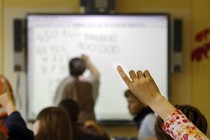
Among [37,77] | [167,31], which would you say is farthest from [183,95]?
[37,77]

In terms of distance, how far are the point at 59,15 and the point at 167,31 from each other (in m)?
1.10

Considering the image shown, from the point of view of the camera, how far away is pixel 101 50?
4.96m

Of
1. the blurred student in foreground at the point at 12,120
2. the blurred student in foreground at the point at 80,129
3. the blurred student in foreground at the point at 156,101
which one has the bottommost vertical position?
the blurred student in foreground at the point at 80,129

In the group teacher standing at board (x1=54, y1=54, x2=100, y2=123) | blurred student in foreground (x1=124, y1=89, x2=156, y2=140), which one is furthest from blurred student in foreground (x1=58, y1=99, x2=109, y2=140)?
teacher standing at board (x1=54, y1=54, x2=100, y2=123)

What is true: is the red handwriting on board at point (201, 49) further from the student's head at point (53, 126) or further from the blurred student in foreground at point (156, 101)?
the blurred student in foreground at point (156, 101)

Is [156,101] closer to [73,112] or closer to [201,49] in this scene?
[73,112]

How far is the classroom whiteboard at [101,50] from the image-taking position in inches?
194

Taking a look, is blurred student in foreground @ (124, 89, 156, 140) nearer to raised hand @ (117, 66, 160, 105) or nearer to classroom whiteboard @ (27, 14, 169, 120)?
classroom whiteboard @ (27, 14, 169, 120)

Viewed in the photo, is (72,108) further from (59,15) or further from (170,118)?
(170,118)

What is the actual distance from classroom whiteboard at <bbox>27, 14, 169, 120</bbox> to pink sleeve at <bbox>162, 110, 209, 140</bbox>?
144 inches

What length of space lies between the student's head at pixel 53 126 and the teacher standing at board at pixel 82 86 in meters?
1.90

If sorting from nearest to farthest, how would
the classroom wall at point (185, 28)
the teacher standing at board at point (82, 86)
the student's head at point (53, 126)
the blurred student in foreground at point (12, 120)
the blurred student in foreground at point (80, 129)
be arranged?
the blurred student in foreground at point (12, 120), the student's head at point (53, 126), the blurred student in foreground at point (80, 129), the teacher standing at board at point (82, 86), the classroom wall at point (185, 28)

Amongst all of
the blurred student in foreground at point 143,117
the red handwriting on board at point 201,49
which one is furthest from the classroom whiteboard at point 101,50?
the blurred student in foreground at point 143,117

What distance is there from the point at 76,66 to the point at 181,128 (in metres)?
3.77
